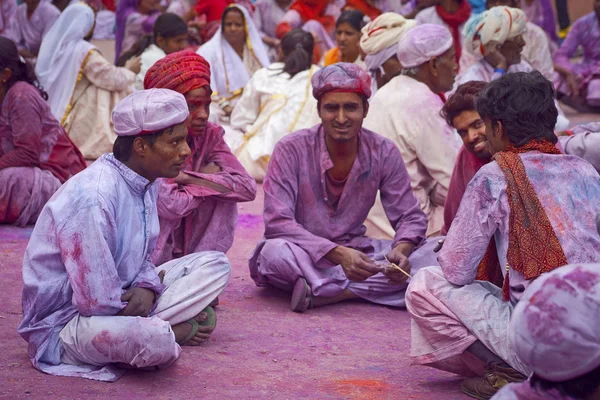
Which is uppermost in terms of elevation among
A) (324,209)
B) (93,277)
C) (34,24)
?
(93,277)

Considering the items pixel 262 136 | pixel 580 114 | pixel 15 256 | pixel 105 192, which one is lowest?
pixel 580 114

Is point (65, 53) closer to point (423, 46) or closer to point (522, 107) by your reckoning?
point (423, 46)

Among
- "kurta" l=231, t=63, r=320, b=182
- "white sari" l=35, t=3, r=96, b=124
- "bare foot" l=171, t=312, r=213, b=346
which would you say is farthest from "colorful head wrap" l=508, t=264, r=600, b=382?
"white sari" l=35, t=3, r=96, b=124

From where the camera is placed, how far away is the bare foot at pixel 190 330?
4441mm

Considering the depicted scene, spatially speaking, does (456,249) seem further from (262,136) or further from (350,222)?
(262,136)

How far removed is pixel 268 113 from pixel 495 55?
2205mm

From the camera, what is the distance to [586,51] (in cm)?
1244

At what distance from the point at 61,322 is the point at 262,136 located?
5.52 m

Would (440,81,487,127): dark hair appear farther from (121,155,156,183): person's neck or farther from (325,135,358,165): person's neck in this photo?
(121,155,156,183): person's neck

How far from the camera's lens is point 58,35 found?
9.82m

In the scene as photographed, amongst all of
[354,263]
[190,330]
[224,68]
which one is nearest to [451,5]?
[224,68]

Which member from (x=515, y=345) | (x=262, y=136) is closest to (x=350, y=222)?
(x=515, y=345)

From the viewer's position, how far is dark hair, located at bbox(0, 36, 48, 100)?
21.1 feet

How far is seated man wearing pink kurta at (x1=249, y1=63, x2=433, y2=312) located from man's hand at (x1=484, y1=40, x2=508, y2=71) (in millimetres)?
3459
